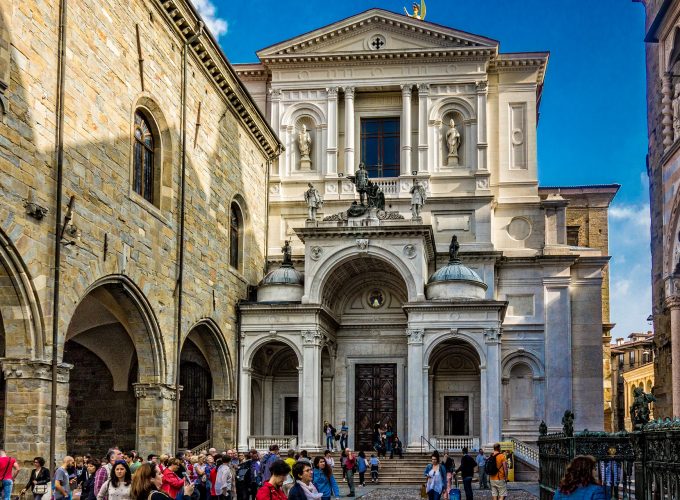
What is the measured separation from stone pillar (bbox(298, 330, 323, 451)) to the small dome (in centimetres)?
205

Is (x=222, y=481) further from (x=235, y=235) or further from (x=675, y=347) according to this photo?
(x=235, y=235)

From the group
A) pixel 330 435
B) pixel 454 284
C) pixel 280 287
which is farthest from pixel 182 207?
pixel 454 284

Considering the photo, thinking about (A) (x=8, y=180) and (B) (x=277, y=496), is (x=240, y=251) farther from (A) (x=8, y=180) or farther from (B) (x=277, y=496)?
(B) (x=277, y=496)

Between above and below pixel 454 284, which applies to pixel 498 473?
below

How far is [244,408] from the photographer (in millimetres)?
33750

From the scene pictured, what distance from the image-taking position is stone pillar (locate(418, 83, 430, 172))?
40.0 metres

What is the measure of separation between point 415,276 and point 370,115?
9.76m

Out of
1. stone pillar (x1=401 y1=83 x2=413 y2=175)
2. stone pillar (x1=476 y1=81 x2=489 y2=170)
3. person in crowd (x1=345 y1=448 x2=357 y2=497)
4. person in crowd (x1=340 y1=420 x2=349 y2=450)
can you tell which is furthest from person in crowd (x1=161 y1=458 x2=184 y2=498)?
stone pillar (x1=476 y1=81 x2=489 y2=170)

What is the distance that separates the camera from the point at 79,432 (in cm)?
3092

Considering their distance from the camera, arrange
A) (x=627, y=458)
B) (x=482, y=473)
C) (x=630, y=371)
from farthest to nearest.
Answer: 1. (x=630, y=371)
2. (x=482, y=473)
3. (x=627, y=458)

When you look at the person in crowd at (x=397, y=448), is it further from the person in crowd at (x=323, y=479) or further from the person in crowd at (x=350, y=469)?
the person in crowd at (x=323, y=479)

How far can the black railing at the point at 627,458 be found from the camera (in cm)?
898

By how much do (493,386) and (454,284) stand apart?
143 inches

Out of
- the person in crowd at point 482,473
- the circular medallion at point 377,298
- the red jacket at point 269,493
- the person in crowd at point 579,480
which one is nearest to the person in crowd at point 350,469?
the person in crowd at point 482,473
